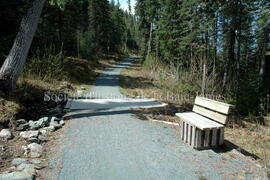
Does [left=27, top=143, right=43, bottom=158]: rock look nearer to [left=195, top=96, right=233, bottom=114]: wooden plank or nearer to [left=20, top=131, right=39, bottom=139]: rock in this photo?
[left=20, top=131, right=39, bottom=139]: rock

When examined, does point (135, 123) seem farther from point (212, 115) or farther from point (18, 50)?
point (18, 50)

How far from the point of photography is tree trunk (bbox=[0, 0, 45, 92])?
5137 millimetres

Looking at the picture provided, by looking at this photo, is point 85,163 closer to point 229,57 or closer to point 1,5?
point 1,5

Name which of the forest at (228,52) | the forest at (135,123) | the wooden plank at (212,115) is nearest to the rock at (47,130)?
the forest at (135,123)

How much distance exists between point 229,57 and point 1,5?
11.3 m

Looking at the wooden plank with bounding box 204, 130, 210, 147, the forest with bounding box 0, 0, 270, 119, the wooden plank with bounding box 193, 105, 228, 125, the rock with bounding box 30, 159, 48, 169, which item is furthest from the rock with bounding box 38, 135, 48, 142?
the wooden plank with bounding box 193, 105, 228, 125

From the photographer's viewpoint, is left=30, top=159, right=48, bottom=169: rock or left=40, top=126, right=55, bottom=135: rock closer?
left=30, top=159, right=48, bottom=169: rock

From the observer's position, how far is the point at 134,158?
3.15 meters

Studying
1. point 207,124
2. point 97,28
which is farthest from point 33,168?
point 97,28

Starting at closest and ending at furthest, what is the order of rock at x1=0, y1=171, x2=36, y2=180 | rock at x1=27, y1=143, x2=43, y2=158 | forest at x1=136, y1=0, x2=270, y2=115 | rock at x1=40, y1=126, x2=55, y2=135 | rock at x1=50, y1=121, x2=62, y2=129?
rock at x1=0, y1=171, x2=36, y2=180, rock at x1=27, y1=143, x2=43, y2=158, rock at x1=40, y1=126, x2=55, y2=135, rock at x1=50, y1=121, x2=62, y2=129, forest at x1=136, y1=0, x2=270, y2=115

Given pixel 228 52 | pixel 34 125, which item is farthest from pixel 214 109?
pixel 228 52

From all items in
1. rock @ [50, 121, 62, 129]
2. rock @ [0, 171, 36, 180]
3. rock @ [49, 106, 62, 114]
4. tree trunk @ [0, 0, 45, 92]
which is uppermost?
tree trunk @ [0, 0, 45, 92]

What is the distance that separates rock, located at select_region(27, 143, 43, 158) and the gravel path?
0.26 metres

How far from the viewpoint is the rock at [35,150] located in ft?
10.2
